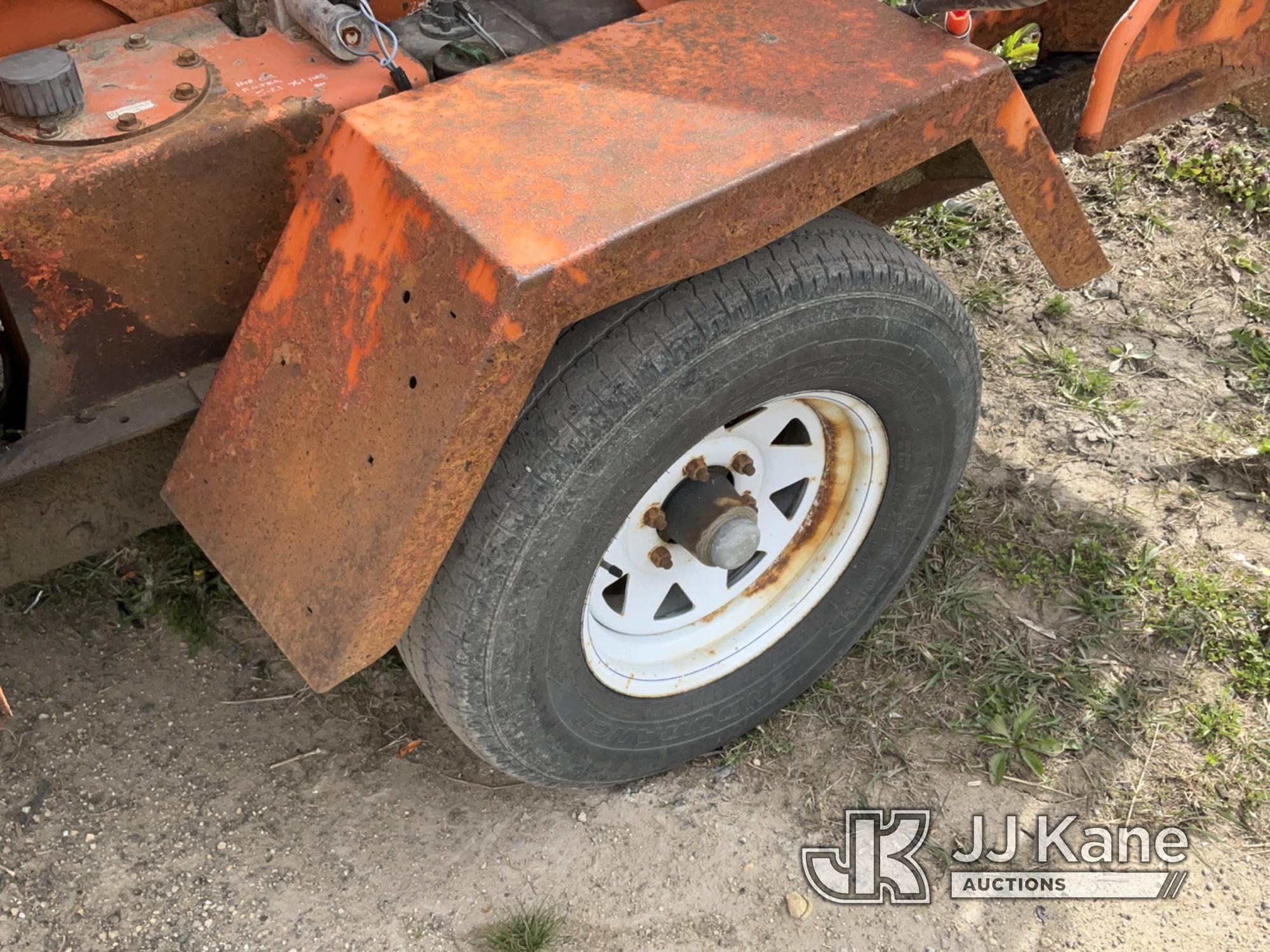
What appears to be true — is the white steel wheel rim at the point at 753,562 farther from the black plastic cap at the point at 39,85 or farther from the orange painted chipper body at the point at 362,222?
the black plastic cap at the point at 39,85

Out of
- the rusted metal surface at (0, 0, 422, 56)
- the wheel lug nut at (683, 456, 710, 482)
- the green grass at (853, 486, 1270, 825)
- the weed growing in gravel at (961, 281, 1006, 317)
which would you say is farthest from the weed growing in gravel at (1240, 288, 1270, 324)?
the rusted metal surface at (0, 0, 422, 56)

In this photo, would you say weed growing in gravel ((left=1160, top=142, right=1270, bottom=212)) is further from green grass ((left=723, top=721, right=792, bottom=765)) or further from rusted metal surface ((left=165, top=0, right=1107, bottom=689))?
green grass ((left=723, top=721, right=792, bottom=765))

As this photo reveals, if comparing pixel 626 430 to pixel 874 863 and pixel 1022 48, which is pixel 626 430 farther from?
pixel 1022 48

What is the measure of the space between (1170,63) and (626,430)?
1293 millimetres

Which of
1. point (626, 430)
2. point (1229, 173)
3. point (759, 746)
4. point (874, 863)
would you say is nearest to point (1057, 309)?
point (1229, 173)

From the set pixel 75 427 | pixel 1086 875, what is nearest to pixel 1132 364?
pixel 1086 875

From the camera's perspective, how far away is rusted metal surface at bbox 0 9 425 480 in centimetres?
165

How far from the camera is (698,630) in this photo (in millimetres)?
2426

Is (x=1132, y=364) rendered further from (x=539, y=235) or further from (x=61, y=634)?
(x=61, y=634)

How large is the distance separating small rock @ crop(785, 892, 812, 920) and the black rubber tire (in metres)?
0.39

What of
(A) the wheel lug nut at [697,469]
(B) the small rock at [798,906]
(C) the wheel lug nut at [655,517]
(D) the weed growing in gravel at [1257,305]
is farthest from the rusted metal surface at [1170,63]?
(B) the small rock at [798,906]


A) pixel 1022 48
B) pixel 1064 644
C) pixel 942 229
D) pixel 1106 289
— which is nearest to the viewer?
pixel 1064 644

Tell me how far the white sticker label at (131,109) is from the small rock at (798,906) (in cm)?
181

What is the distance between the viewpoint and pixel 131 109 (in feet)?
5.67
